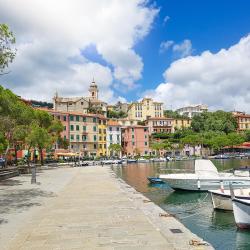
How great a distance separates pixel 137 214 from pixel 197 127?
146996mm

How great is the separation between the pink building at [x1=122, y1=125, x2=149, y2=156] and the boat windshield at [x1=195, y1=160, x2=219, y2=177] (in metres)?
99.1

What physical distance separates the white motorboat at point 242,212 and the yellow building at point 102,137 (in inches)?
4063

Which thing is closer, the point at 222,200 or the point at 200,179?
the point at 222,200

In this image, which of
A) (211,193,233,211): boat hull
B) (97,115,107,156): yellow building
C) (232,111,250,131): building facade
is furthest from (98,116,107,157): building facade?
(211,193,233,211): boat hull

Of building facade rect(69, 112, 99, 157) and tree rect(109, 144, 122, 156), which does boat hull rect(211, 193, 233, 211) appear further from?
tree rect(109, 144, 122, 156)

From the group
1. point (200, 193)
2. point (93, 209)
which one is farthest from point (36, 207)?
point (200, 193)

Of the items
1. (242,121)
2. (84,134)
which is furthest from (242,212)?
(242,121)

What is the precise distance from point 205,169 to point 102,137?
90.9 metres

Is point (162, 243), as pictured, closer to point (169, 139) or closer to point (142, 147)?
point (142, 147)

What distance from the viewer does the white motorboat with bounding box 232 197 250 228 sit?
585 inches

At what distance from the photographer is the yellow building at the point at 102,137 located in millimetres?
118375

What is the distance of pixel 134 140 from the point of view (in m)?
130

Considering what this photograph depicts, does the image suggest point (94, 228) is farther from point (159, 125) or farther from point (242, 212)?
point (159, 125)

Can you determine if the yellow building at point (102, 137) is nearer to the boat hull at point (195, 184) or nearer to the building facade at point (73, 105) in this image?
the building facade at point (73, 105)
